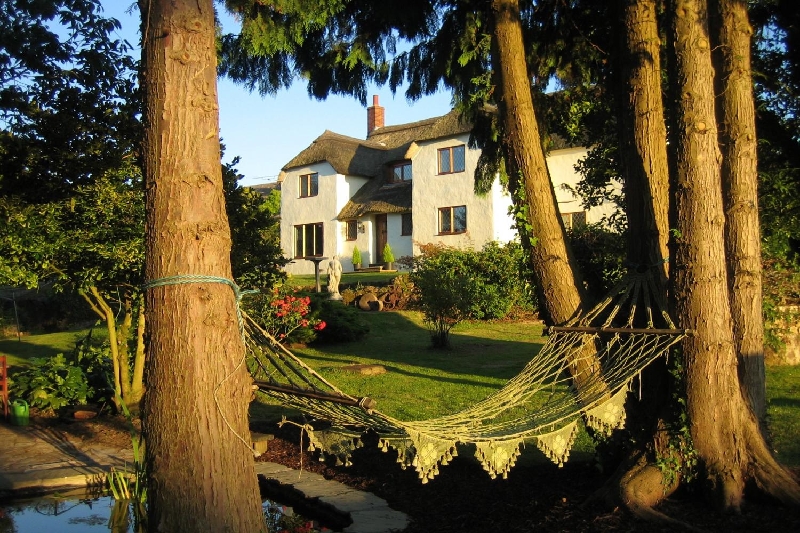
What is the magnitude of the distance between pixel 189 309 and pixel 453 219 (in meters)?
22.3

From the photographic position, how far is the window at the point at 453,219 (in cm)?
2514

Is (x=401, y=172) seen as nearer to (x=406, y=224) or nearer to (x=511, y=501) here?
(x=406, y=224)

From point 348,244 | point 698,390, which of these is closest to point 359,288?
point 348,244

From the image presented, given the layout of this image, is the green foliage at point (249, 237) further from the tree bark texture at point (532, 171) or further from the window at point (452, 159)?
the window at point (452, 159)

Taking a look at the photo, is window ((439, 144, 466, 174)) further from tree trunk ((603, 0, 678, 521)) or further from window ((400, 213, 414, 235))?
tree trunk ((603, 0, 678, 521))

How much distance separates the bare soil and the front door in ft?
69.8

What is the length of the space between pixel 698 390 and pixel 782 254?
4454mm

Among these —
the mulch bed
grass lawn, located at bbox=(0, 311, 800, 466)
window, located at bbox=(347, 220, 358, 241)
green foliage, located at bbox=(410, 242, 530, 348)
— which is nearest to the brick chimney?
window, located at bbox=(347, 220, 358, 241)

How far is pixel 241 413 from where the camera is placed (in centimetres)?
334

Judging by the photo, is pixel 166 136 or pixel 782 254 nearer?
pixel 166 136

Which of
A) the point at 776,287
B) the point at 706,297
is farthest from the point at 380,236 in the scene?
the point at 706,297

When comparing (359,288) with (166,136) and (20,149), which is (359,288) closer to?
(20,149)

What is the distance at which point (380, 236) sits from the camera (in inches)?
1115

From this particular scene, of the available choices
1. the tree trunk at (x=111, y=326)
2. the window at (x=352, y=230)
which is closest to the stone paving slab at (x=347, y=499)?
the tree trunk at (x=111, y=326)
